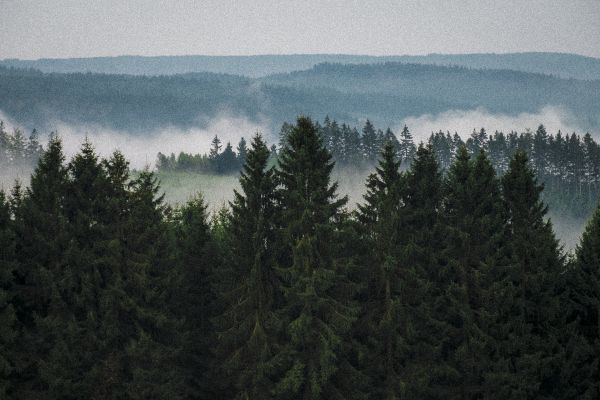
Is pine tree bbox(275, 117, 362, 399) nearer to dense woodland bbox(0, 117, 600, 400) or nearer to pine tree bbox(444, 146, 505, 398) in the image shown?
dense woodland bbox(0, 117, 600, 400)

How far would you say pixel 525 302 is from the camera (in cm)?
4241

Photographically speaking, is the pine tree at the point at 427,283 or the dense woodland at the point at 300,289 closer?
the dense woodland at the point at 300,289

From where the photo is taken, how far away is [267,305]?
40781mm

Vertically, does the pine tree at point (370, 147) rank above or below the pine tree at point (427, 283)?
above

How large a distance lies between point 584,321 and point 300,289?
696 inches

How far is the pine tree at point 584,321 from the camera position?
4203 centimetres

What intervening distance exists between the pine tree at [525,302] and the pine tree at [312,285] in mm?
8277

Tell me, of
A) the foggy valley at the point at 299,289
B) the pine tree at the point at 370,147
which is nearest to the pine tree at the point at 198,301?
the foggy valley at the point at 299,289

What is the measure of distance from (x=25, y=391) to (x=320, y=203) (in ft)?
58.5

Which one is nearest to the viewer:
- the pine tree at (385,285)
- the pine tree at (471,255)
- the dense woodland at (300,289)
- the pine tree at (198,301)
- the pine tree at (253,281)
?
the dense woodland at (300,289)

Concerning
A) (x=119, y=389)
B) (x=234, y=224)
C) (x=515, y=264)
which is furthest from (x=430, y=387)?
(x=119, y=389)

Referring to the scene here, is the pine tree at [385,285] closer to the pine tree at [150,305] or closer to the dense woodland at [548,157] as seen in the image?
the pine tree at [150,305]

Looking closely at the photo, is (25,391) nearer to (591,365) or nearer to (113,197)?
(113,197)

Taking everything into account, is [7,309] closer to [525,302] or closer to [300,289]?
[300,289]
